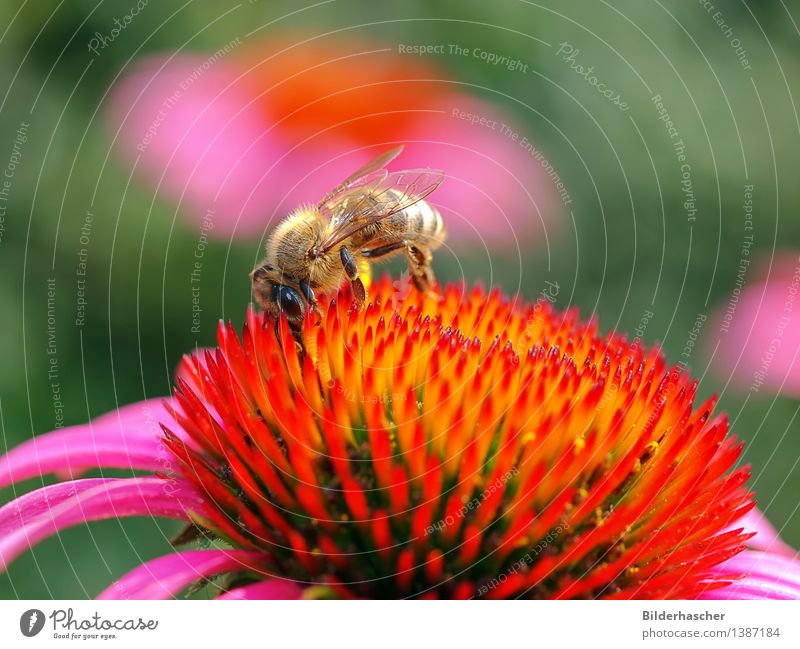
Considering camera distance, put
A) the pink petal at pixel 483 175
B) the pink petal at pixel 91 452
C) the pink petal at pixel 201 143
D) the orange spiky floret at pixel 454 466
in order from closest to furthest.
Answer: the orange spiky floret at pixel 454 466 < the pink petal at pixel 91 452 < the pink petal at pixel 201 143 < the pink petal at pixel 483 175

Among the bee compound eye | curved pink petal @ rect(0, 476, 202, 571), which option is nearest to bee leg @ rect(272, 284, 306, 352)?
the bee compound eye

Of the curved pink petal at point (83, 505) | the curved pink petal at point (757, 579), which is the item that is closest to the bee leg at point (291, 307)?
the curved pink petal at point (83, 505)

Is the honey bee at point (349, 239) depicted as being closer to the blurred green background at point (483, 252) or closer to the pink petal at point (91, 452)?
the pink petal at point (91, 452)

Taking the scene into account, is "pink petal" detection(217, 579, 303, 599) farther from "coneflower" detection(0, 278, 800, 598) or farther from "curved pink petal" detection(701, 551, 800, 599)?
"curved pink petal" detection(701, 551, 800, 599)

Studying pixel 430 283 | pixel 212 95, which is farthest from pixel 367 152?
pixel 430 283

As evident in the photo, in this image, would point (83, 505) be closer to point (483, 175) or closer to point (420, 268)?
point (420, 268)

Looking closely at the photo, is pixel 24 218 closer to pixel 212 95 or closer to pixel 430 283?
pixel 212 95
